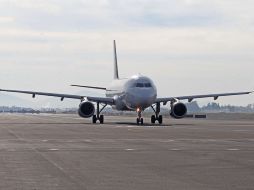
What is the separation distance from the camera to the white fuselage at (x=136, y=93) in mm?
55531

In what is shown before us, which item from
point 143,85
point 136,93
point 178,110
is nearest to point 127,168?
point 136,93

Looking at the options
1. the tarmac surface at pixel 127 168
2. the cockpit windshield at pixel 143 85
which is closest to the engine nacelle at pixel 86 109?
the cockpit windshield at pixel 143 85

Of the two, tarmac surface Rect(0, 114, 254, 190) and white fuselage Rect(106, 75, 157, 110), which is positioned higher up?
white fuselage Rect(106, 75, 157, 110)

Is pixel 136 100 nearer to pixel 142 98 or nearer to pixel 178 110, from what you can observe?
pixel 142 98

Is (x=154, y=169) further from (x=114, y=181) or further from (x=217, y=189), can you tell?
(x=217, y=189)

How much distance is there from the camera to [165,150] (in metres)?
22.4

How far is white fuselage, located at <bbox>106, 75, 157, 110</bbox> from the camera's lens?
182 feet

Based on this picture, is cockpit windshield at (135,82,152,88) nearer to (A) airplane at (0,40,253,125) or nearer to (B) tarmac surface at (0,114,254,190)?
(A) airplane at (0,40,253,125)

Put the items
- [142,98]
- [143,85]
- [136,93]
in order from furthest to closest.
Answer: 1. [143,85]
2. [136,93]
3. [142,98]

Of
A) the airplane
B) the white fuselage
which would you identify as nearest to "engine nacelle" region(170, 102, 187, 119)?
the airplane

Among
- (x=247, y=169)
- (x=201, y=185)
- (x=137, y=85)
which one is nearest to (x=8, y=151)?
(x=247, y=169)

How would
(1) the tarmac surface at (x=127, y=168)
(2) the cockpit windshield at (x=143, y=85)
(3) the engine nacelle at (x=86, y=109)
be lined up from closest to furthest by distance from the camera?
(1) the tarmac surface at (x=127, y=168), (2) the cockpit windshield at (x=143, y=85), (3) the engine nacelle at (x=86, y=109)

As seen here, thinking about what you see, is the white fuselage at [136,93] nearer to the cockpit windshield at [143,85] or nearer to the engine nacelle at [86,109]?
the cockpit windshield at [143,85]

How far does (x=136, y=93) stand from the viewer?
2206 inches
